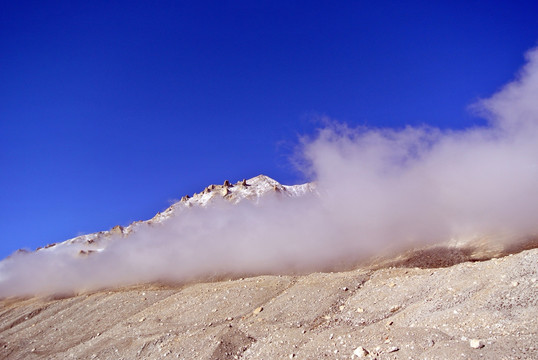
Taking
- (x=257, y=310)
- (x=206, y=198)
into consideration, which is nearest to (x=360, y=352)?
(x=257, y=310)

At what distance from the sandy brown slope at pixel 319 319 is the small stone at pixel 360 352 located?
10cm

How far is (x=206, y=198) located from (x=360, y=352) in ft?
237

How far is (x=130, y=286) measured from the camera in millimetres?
39312

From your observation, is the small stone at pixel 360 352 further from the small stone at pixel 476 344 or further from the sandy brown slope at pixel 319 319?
the small stone at pixel 476 344

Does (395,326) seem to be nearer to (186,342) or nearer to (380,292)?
(380,292)

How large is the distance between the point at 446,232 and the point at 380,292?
1746cm

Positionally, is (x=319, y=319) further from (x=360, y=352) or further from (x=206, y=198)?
(x=206, y=198)

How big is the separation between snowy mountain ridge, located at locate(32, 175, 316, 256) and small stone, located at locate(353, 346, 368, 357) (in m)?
65.6

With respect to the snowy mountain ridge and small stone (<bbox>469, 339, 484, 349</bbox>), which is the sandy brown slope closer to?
small stone (<bbox>469, 339, 484, 349</bbox>)

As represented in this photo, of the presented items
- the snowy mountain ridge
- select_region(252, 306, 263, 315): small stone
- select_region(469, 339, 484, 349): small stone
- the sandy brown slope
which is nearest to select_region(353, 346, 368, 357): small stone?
the sandy brown slope

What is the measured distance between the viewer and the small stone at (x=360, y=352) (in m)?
15.9

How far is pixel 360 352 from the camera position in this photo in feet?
52.4

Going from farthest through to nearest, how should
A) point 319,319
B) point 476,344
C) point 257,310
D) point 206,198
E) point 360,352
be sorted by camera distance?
point 206,198 → point 257,310 → point 319,319 → point 360,352 → point 476,344

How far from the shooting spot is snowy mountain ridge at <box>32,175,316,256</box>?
3056 inches
